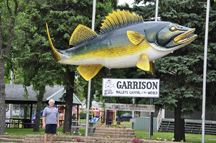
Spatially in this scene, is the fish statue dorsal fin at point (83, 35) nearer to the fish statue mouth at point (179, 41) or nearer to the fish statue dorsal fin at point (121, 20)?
the fish statue dorsal fin at point (121, 20)

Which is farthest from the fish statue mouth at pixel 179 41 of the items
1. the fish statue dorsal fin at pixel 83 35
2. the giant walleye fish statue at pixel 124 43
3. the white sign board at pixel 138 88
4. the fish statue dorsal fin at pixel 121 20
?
the fish statue dorsal fin at pixel 83 35

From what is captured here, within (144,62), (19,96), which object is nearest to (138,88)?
(144,62)

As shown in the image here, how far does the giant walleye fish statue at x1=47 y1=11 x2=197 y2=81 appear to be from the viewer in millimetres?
8453

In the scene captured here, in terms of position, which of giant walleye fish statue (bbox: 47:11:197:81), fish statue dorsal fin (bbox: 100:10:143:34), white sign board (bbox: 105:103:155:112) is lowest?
white sign board (bbox: 105:103:155:112)

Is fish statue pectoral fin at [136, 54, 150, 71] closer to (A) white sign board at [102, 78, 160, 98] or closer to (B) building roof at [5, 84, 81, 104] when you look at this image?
(A) white sign board at [102, 78, 160, 98]

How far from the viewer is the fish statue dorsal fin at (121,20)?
9.09 meters

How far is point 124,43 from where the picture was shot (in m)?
8.73

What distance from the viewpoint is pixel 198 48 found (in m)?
13.8

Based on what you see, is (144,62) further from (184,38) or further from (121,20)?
(121,20)

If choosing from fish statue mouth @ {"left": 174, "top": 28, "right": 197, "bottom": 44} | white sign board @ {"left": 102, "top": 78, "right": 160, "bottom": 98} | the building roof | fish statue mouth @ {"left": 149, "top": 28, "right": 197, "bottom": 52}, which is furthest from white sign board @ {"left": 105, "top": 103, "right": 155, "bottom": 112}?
the building roof

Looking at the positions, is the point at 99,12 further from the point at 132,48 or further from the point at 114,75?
the point at 132,48

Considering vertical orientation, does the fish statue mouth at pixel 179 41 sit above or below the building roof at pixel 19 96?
above

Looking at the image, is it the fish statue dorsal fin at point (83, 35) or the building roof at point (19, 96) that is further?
the building roof at point (19, 96)

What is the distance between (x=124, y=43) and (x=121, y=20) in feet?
2.95
